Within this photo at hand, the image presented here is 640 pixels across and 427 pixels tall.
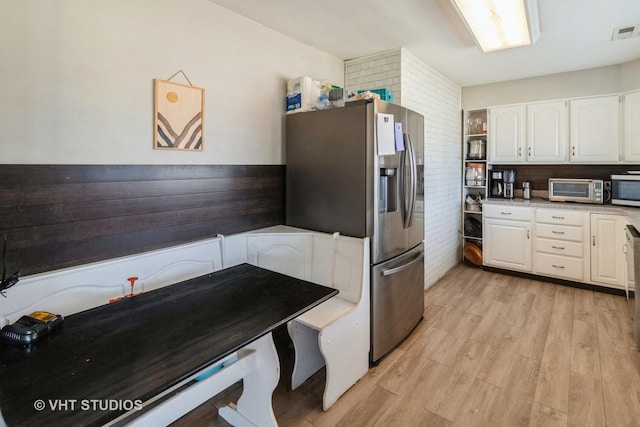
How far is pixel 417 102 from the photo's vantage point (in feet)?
11.1

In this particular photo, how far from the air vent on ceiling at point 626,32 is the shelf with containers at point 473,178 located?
64.1 inches

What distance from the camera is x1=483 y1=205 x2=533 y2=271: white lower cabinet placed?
4.01 m

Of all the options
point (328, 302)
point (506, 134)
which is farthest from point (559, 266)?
point (328, 302)

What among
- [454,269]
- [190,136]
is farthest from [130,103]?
[454,269]

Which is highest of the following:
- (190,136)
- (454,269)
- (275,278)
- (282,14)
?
(282,14)

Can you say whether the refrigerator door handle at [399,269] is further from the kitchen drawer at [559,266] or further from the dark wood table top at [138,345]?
the kitchen drawer at [559,266]

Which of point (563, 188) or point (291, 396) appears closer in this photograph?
point (291, 396)

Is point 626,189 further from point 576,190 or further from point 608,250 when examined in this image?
point 608,250

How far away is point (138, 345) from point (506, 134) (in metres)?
4.57

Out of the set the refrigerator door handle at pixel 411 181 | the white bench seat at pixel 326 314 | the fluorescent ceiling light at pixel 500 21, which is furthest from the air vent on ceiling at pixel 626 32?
the white bench seat at pixel 326 314

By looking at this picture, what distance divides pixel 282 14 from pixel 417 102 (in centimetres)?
165

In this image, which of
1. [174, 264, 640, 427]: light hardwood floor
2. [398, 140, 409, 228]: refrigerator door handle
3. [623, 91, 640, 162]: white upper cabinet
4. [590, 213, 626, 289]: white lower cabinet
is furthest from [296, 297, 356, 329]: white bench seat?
[623, 91, 640, 162]: white upper cabinet

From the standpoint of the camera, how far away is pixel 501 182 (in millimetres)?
4449

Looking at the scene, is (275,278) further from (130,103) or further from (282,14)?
(282,14)
